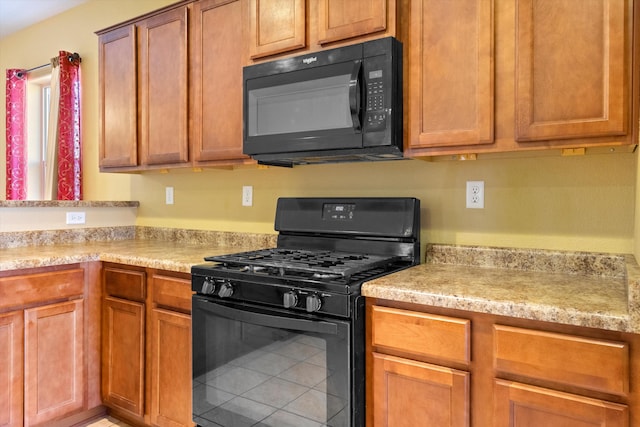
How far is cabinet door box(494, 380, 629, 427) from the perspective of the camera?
1.12 metres

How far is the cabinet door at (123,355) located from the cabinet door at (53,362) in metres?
0.11

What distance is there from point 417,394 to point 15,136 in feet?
13.9

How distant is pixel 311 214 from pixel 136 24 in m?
1.59

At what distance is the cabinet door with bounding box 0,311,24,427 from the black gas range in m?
0.84

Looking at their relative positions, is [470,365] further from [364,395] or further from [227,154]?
[227,154]

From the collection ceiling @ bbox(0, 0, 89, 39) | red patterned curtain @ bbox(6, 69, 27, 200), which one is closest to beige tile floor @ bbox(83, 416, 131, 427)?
red patterned curtain @ bbox(6, 69, 27, 200)

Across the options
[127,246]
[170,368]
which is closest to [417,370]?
[170,368]

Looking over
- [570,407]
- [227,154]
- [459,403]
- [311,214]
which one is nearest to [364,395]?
[459,403]

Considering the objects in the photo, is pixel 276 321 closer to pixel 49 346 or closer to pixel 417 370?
pixel 417 370

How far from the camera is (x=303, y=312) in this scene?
5.07 feet

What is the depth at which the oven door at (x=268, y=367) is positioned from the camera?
147 cm

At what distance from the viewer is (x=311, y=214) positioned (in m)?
2.18

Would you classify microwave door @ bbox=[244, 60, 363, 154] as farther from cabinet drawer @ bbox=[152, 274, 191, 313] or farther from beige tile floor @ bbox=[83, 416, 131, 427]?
beige tile floor @ bbox=[83, 416, 131, 427]

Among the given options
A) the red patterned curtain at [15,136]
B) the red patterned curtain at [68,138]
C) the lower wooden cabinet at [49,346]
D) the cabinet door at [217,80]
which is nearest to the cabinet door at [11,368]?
the lower wooden cabinet at [49,346]
